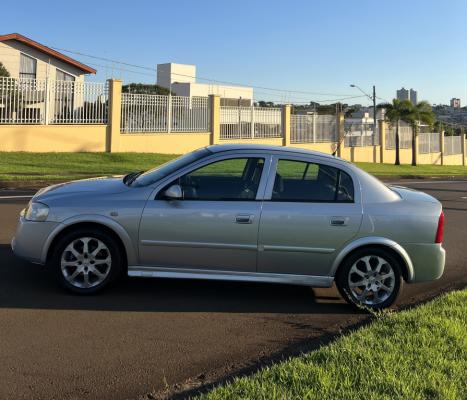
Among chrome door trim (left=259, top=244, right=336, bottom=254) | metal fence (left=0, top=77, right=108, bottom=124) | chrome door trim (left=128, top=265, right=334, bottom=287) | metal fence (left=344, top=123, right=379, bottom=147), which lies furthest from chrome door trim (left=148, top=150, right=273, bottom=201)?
metal fence (left=344, top=123, right=379, bottom=147)

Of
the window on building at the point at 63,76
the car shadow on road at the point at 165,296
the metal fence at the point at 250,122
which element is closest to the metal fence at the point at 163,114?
the metal fence at the point at 250,122

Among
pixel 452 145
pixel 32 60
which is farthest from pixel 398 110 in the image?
pixel 32 60

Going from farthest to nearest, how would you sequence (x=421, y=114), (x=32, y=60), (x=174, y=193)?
(x=421, y=114) → (x=32, y=60) → (x=174, y=193)

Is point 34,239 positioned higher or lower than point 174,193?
lower

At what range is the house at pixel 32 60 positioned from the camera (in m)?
35.3

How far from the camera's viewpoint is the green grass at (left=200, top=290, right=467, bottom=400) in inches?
136

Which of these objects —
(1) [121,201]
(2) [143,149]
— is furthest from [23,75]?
(1) [121,201]

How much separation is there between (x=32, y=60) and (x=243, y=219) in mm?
35328

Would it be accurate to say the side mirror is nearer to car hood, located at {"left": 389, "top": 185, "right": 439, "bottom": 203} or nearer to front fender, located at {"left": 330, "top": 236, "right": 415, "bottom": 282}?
front fender, located at {"left": 330, "top": 236, "right": 415, "bottom": 282}

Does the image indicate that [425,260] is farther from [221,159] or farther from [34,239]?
[34,239]

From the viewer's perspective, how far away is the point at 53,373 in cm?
395

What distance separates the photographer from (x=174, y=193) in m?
5.44

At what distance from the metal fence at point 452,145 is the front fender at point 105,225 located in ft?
204

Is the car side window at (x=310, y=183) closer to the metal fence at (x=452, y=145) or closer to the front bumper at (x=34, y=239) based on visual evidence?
the front bumper at (x=34, y=239)
